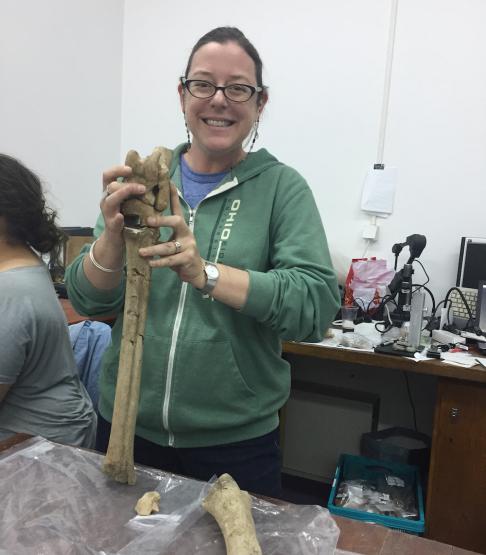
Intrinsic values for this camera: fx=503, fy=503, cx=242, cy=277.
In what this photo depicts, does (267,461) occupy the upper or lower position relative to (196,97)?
lower

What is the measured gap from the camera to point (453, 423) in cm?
175

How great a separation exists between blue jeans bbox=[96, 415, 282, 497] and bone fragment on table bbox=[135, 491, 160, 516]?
171 mm

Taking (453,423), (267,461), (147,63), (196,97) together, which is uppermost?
(147,63)

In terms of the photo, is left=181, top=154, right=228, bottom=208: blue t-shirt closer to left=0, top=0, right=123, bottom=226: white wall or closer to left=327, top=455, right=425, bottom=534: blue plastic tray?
left=327, top=455, right=425, bottom=534: blue plastic tray

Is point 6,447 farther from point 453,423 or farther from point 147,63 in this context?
point 147,63

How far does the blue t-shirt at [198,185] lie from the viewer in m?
0.99

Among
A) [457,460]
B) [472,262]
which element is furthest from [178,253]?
[472,262]

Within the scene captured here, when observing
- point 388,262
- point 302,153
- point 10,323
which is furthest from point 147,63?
point 10,323

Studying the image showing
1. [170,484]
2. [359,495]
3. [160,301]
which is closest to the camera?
[170,484]

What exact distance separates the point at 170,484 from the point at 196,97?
0.67 metres

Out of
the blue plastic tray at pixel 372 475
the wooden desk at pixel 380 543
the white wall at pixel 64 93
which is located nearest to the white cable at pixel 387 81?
the blue plastic tray at pixel 372 475

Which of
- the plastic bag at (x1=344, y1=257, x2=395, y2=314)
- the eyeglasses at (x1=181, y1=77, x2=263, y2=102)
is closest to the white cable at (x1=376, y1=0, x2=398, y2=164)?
the plastic bag at (x1=344, y1=257, x2=395, y2=314)

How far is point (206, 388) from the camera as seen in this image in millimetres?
915

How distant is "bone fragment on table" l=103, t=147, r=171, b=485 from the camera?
79 cm
